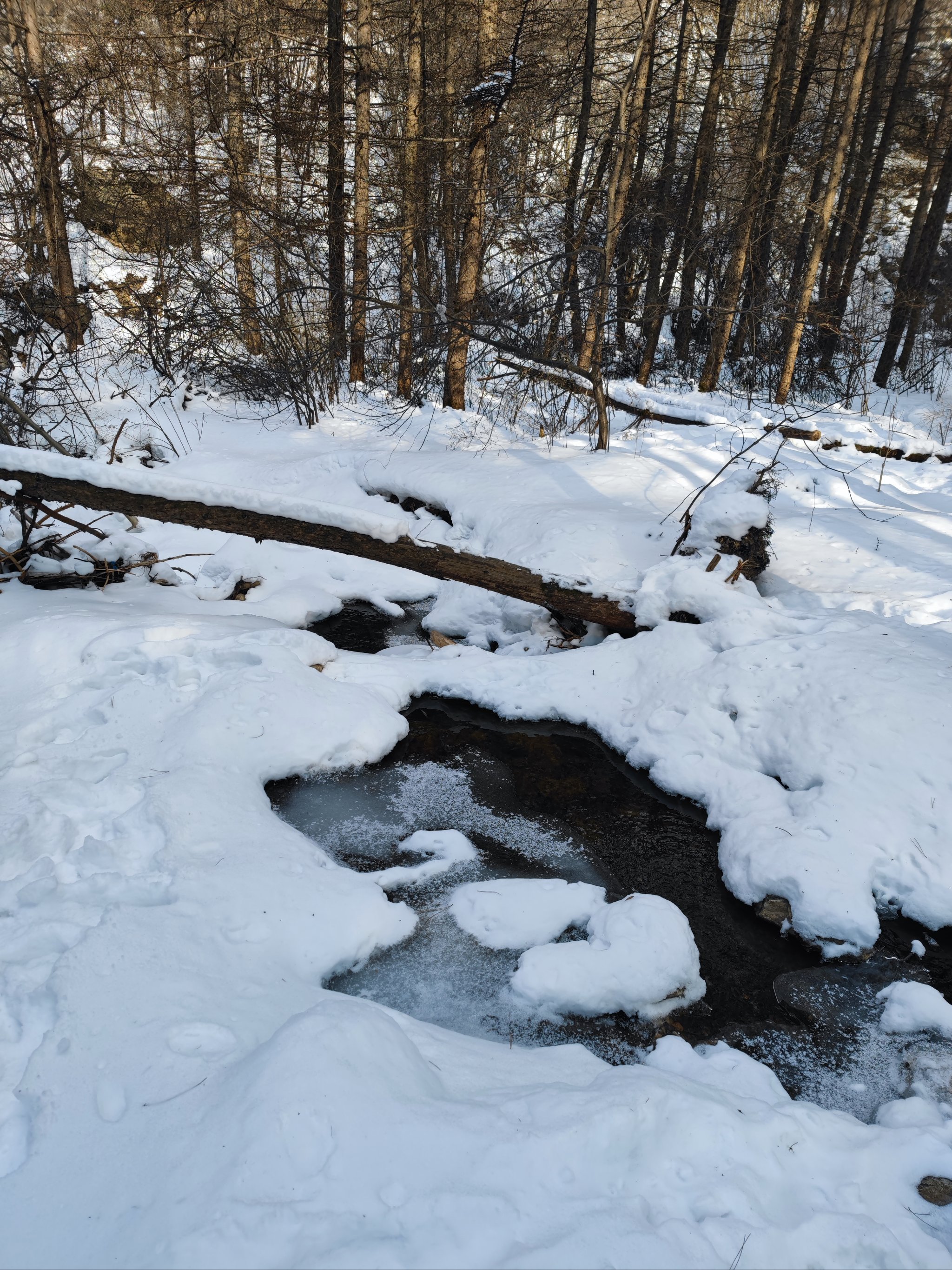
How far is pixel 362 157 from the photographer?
988 cm

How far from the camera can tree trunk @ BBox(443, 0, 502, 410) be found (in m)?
8.41

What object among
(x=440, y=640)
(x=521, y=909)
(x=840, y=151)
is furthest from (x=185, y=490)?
(x=840, y=151)

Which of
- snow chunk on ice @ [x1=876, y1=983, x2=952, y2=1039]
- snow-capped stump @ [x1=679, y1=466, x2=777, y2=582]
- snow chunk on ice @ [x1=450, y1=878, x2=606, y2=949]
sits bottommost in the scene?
snow chunk on ice @ [x1=450, y1=878, x2=606, y2=949]

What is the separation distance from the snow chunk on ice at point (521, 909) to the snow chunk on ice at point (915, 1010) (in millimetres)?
1139

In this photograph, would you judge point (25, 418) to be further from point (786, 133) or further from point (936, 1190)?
point (786, 133)

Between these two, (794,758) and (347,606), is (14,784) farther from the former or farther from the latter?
(794,758)

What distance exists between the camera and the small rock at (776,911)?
317 centimetres

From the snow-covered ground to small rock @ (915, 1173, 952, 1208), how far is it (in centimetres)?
3

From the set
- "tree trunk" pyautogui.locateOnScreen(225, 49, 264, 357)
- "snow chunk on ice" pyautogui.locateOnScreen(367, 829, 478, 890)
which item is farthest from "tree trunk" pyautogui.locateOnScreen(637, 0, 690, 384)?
"snow chunk on ice" pyautogui.locateOnScreen(367, 829, 478, 890)

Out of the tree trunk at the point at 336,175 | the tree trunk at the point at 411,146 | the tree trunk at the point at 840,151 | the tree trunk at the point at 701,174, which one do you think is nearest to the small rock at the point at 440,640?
the tree trunk at the point at 336,175

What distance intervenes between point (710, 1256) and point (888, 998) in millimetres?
1623

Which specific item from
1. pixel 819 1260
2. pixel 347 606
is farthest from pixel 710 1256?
pixel 347 606

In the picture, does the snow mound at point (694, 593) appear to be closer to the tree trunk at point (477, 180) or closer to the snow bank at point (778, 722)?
the snow bank at point (778, 722)

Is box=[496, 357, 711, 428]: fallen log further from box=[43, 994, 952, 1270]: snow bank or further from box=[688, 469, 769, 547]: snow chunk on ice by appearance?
box=[43, 994, 952, 1270]: snow bank
